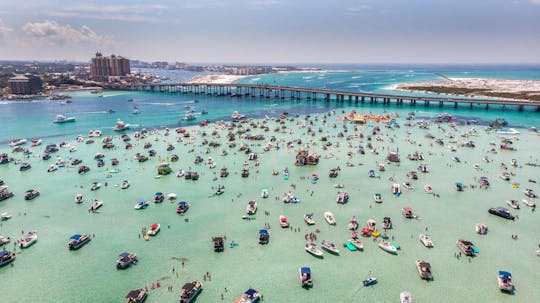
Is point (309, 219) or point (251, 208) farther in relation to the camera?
point (251, 208)

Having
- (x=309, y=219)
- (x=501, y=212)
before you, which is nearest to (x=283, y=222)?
(x=309, y=219)

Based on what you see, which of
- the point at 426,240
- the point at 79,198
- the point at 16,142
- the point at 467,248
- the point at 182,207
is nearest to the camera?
the point at 467,248

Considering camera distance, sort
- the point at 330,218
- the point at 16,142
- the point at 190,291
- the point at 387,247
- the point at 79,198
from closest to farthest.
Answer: the point at 190,291 → the point at 387,247 → the point at 330,218 → the point at 79,198 → the point at 16,142

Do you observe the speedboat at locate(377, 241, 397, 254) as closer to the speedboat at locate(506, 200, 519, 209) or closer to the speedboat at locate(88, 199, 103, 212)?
the speedboat at locate(506, 200, 519, 209)

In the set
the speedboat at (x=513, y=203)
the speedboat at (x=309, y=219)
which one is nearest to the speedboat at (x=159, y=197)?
the speedboat at (x=309, y=219)

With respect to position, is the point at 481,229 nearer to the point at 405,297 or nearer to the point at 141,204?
the point at 405,297

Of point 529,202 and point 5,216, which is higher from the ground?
point 529,202

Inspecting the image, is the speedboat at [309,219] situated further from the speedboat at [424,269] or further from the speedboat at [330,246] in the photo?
the speedboat at [424,269]
